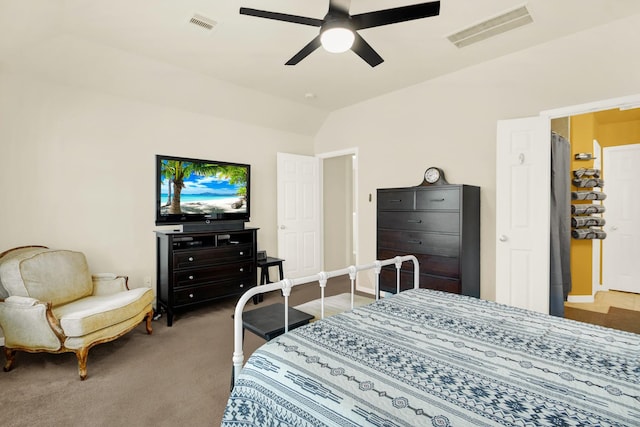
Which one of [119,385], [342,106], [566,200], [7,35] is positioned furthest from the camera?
[342,106]

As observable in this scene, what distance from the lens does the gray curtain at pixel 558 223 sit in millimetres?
3297

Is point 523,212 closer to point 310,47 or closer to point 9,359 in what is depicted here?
point 310,47

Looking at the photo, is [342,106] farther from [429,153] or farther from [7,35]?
[7,35]

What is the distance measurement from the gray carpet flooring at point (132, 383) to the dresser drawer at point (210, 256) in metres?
0.72

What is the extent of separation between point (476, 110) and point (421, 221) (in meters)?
1.38

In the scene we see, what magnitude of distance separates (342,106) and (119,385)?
Answer: 4262 mm

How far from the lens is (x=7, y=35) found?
97.4 inches

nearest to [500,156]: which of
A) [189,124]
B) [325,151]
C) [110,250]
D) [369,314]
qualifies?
[369,314]

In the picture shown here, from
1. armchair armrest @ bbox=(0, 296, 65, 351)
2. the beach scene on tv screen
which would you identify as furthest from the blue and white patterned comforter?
the beach scene on tv screen

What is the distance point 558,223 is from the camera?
11.4ft

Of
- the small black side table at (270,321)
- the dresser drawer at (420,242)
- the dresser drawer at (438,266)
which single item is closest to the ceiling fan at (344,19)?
the small black side table at (270,321)

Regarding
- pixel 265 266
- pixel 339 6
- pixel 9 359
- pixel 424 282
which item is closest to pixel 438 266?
pixel 424 282

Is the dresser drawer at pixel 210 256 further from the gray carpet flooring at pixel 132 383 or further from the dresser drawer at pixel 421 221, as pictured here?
the dresser drawer at pixel 421 221

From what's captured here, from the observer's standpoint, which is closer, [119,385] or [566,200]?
[119,385]
